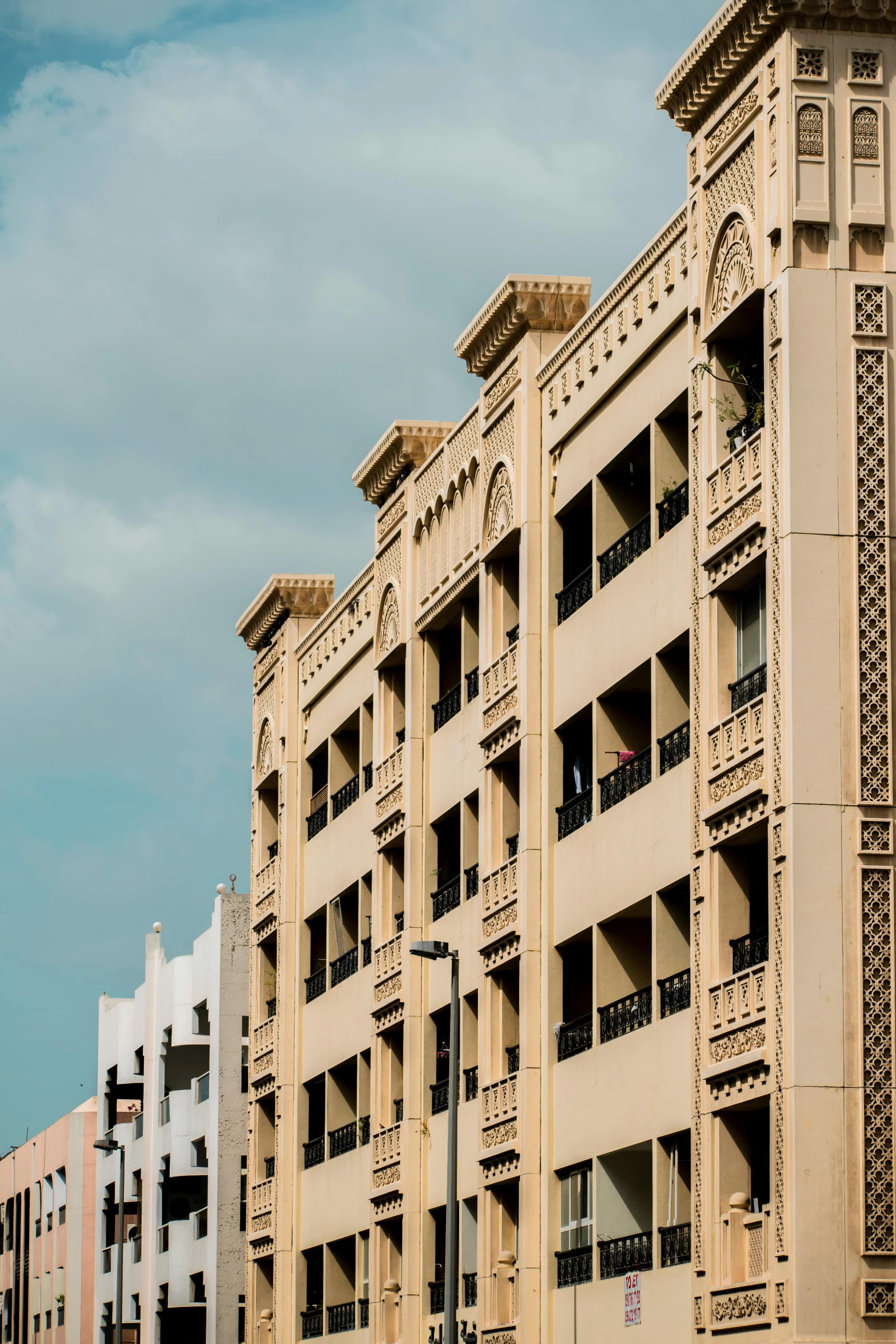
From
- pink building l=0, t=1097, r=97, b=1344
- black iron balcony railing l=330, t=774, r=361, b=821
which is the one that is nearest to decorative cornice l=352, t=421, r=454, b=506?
black iron balcony railing l=330, t=774, r=361, b=821

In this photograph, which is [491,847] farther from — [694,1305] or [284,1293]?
[284,1293]

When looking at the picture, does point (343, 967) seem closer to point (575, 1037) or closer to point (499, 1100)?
point (499, 1100)

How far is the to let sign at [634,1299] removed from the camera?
3177 centimetres

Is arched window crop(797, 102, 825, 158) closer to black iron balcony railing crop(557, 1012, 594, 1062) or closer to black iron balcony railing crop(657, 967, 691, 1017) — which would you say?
black iron balcony railing crop(657, 967, 691, 1017)

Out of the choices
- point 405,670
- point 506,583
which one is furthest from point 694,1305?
point 405,670

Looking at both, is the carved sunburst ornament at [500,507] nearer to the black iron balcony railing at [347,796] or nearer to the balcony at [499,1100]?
the balcony at [499,1100]

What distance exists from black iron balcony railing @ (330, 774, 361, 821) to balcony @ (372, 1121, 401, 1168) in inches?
309

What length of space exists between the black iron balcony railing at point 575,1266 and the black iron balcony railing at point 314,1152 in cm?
1568

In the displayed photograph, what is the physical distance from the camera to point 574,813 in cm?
3644

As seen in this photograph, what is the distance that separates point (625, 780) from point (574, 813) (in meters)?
2.47

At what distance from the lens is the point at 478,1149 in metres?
39.1

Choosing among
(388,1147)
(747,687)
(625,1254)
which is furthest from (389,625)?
(747,687)

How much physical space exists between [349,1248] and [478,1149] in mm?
11297

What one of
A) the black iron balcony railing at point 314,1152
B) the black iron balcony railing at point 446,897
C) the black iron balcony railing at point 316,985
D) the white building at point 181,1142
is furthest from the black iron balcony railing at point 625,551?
the white building at point 181,1142
